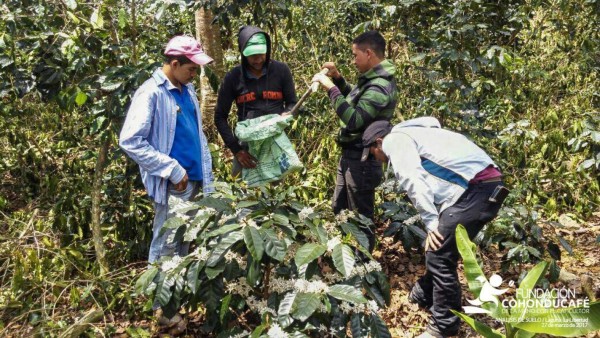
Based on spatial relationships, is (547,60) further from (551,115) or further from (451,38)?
(451,38)

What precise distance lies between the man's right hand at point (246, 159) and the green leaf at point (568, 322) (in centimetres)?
203

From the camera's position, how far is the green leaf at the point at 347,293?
6.46 feet

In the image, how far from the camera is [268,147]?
347 centimetres

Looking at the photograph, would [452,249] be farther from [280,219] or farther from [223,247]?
[223,247]

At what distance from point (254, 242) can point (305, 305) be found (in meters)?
0.33

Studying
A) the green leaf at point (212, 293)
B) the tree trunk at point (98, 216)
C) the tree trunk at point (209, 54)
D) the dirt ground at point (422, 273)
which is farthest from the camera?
the tree trunk at point (209, 54)

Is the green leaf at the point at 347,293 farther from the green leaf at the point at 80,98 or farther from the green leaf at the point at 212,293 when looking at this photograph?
the green leaf at the point at 80,98

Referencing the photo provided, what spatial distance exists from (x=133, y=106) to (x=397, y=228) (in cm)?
200

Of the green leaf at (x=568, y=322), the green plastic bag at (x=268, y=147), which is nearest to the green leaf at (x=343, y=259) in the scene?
the green leaf at (x=568, y=322)

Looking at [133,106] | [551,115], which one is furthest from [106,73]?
[551,115]

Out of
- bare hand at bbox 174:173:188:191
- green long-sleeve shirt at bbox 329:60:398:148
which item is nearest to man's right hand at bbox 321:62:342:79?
green long-sleeve shirt at bbox 329:60:398:148

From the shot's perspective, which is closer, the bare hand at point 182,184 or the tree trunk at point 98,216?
the bare hand at point 182,184

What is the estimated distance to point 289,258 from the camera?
90.5 inches

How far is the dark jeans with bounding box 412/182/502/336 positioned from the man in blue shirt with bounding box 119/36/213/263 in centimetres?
135
